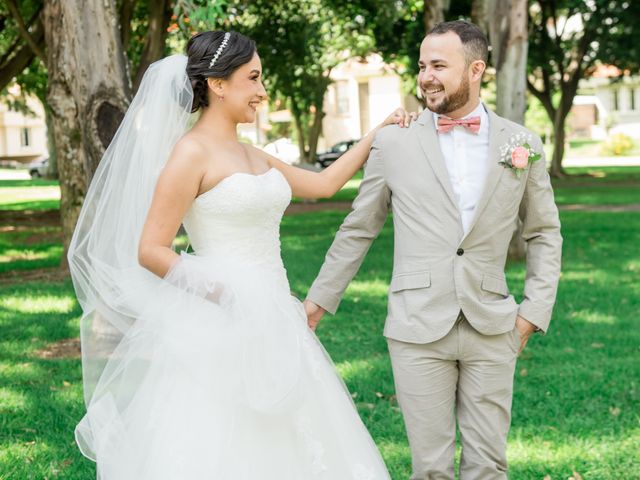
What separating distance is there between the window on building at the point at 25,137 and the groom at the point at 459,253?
76.9 m

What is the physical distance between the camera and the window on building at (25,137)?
252 ft

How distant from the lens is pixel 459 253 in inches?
155

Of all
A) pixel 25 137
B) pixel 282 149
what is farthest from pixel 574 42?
pixel 25 137

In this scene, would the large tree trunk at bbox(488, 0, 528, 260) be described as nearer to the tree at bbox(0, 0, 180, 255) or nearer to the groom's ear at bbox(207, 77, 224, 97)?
the tree at bbox(0, 0, 180, 255)

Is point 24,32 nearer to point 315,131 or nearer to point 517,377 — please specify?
point 517,377

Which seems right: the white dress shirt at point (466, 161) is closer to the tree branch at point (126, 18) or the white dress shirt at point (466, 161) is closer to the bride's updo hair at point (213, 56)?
the bride's updo hair at point (213, 56)

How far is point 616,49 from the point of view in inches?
1198

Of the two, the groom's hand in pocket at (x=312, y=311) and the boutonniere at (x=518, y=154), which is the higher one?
the boutonniere at (x=518, y=154)

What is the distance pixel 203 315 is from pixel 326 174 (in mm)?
1102

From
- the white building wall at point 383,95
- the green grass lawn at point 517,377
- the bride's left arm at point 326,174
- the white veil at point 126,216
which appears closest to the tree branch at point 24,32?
the green grass lawn at point 517,377

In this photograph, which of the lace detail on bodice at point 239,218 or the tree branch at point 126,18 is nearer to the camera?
the lace detail on bodice at point 239,218

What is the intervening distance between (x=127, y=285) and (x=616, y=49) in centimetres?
2901

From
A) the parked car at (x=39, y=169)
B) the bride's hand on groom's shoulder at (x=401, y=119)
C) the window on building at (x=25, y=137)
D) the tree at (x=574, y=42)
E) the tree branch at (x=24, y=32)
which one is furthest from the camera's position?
the window on building at (x=25, y=137)

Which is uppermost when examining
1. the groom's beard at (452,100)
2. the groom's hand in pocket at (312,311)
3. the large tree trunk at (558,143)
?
the groom's beard at (452,100)
